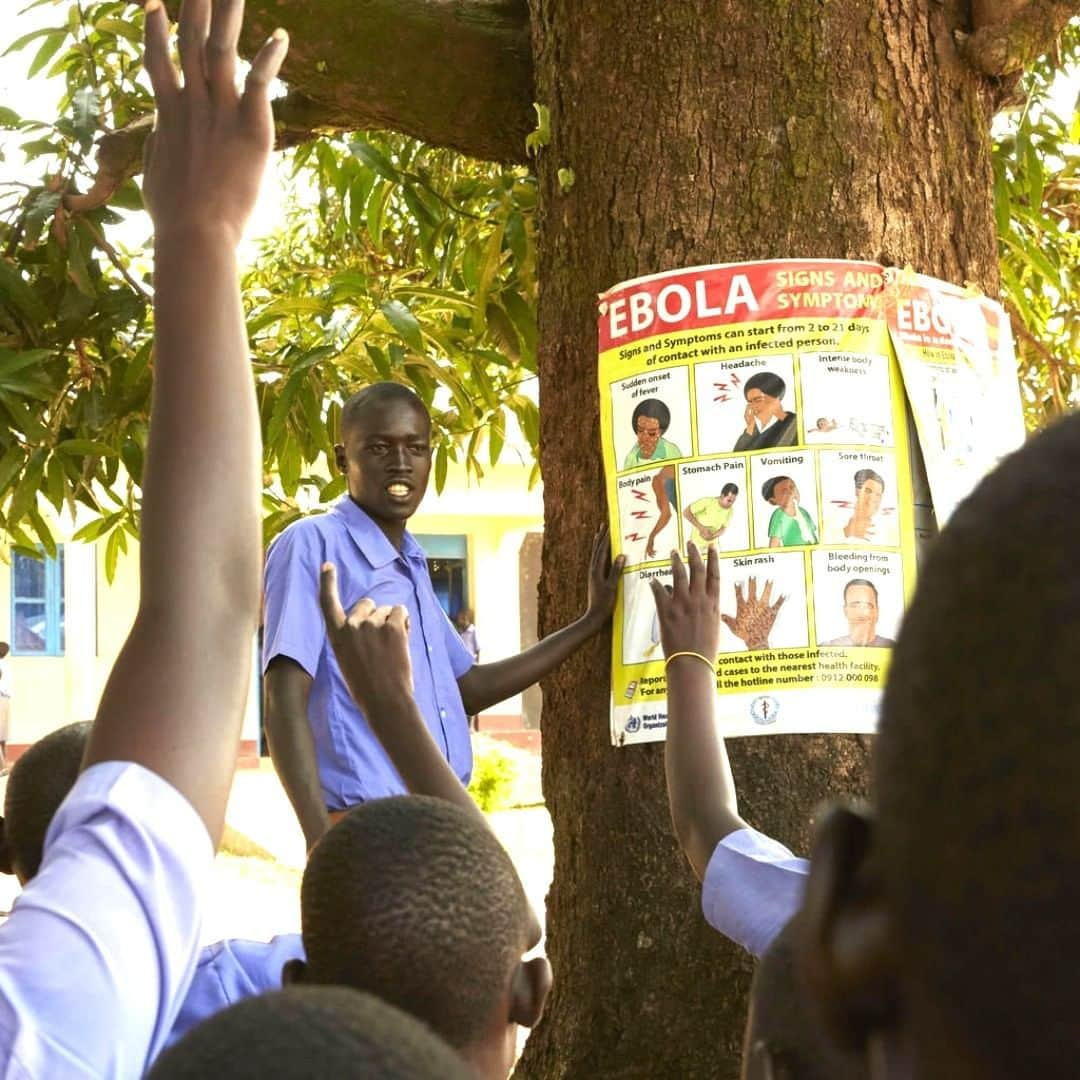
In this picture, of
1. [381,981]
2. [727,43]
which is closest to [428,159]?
[727,43]

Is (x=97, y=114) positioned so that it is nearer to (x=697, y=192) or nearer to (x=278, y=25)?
(x=278, y=25)

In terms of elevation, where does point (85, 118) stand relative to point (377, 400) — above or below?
above

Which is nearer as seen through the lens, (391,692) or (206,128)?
(206,128)

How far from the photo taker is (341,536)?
10.7ft

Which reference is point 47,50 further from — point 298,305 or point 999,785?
point 999,785

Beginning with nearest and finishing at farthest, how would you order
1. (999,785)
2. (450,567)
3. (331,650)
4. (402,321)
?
1. (999,785)
2. (331,650)
3. (402,321)
4. (450,567)

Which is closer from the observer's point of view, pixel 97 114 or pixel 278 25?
pixel 278 25

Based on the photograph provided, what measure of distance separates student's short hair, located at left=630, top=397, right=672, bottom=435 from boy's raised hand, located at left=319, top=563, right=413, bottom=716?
0.79 meters

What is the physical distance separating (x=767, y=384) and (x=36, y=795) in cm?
131

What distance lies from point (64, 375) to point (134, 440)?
24cm

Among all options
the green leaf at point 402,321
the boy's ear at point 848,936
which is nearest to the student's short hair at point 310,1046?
the boy's ear at point 848,936

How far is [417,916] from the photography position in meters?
1.57

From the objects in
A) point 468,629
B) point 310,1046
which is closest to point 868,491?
point 310,1046

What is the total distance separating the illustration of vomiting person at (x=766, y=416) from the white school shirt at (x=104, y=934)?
1.76 meters
